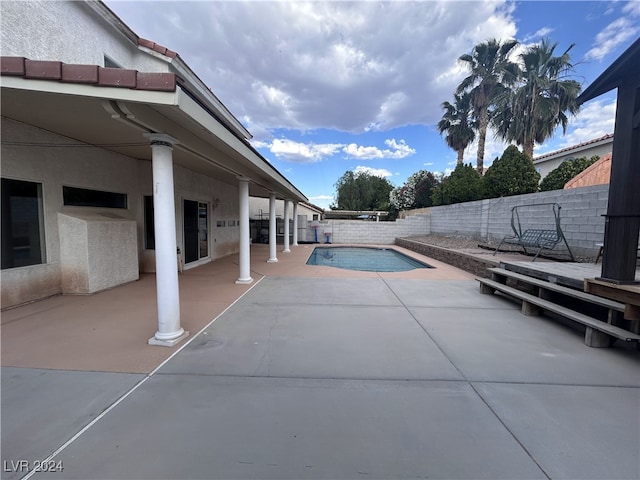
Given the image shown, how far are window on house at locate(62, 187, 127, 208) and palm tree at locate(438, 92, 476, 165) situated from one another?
23.2m

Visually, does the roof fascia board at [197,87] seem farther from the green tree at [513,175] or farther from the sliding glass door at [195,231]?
the green tree at [513,175]

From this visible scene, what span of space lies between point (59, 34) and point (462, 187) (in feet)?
55.2

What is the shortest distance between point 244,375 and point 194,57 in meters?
13.3

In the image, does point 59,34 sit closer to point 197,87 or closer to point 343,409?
point 197,87

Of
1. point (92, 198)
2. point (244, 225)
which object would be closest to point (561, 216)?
point (244, 225)

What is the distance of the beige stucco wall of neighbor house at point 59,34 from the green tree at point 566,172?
61.5 ft

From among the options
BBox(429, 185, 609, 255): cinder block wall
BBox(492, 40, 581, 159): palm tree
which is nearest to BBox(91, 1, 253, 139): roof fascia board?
BBox(429, 185, 609, 255): cinder block wall

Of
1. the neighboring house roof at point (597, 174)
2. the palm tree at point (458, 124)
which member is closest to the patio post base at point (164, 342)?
the neighboring house roof at point (597, 174)

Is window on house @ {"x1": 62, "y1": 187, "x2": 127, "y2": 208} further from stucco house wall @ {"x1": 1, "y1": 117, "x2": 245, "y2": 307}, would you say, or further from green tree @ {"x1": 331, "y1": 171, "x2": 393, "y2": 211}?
green tree @ {"x1": 331, "y1": 171, "x2": 393, "y2": 211}

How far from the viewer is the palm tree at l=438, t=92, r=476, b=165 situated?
22.1 meters

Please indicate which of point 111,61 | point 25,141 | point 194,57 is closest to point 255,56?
point 194,57

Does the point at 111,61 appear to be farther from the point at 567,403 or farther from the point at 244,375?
the point at 567,403

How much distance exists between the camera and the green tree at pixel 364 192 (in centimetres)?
3856

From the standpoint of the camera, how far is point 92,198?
20.4ft
